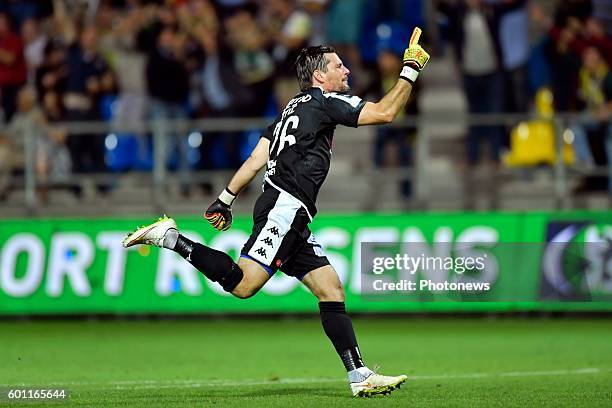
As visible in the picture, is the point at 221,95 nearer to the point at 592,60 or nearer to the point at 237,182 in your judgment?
the point at 592,60

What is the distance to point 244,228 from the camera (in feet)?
59.9

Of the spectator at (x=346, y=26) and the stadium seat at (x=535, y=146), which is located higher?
the spectator at (x=346, y=26)

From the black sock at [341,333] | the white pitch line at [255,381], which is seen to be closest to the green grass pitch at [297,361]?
the white pitch line at [255,381]

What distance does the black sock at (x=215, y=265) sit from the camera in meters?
9.41

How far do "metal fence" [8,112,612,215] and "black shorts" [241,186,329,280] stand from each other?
338 inches

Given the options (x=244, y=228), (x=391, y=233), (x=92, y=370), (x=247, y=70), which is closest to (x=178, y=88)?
(x=247, y=70)

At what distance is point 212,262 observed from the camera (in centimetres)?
944

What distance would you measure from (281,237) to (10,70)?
13.1 metres

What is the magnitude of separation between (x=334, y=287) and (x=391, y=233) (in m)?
8.53

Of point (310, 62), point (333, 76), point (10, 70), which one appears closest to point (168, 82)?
point (10, 70)

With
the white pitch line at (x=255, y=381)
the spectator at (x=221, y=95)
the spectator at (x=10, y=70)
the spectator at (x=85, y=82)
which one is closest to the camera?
the white pitch line at (x=255, y=381)

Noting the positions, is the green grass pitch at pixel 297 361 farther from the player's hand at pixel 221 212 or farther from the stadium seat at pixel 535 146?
the stadium seat at pixel 535 146

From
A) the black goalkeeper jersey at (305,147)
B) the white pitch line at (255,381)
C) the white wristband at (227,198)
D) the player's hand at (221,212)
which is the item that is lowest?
the white pitch line at (255,381)

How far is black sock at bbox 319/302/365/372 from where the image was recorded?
9.50m
